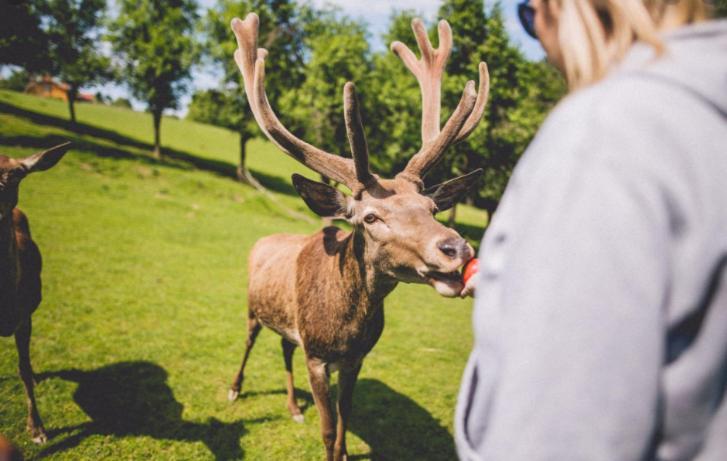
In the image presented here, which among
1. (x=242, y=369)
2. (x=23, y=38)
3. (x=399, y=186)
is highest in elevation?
(x=23, y=38)

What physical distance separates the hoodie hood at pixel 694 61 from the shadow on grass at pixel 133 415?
5075mm

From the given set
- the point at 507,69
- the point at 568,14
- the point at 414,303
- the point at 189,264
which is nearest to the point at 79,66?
the point at 189,264

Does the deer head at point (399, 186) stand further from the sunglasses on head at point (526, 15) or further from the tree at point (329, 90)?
the tree at point (329, 90)

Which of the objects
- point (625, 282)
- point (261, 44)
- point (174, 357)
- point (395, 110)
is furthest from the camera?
point (261, 44)

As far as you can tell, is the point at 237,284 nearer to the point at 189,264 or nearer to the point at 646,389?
the point at 189,264

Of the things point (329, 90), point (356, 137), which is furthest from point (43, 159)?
point (329, 90)

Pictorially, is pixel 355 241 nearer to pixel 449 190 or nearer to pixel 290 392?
pixel 449 190

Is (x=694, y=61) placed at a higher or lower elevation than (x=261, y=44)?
lower

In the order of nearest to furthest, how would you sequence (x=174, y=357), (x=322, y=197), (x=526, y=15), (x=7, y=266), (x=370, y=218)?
(x=526, y=15) → (x=370, y=218) → (x=322, y=197) → (x=7, y=266) → (x=174, y=357)

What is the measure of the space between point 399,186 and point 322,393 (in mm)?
2160

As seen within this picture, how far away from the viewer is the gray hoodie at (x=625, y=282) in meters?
0.76

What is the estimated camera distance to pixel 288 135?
3900 mm

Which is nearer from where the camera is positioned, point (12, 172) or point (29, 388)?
point (12, 172)

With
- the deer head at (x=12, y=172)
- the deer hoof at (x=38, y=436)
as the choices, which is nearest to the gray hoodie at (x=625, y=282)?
the deer head at (x=12, y=172)
